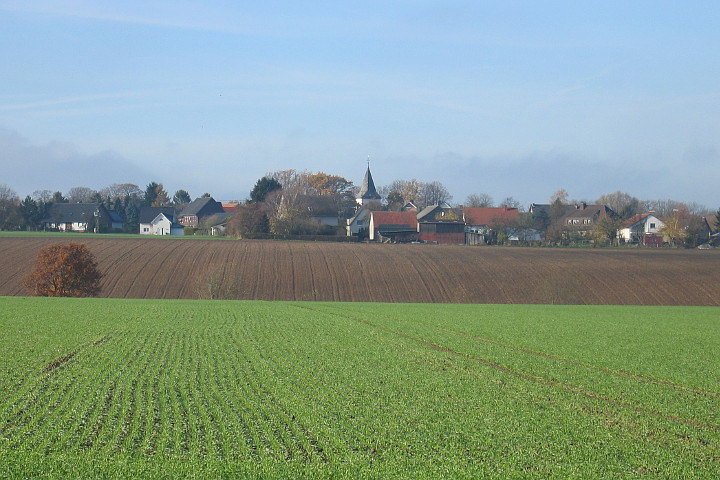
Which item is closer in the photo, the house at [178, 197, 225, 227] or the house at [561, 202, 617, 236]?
the house at [561, 202, 617, 236]

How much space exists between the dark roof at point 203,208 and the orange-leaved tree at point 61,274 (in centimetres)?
10472

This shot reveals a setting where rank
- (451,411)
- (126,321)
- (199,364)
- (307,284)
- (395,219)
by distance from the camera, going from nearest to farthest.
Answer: (451,411) → (199,364) → (126,321) → (307,284) → (395,219)

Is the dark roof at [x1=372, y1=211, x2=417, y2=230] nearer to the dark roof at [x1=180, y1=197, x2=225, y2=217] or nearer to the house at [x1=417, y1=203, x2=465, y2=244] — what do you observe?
the house at [x1=417, y1=203, x2=465, y2=244]

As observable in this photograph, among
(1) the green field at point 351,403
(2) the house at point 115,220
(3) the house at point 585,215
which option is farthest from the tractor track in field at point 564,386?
(2) the house at point 115,220

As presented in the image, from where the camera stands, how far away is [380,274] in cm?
6116

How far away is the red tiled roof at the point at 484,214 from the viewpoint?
12169cm

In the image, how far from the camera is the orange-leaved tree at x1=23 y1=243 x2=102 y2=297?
49.5 meters

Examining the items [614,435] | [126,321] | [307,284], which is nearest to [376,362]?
[614,435]

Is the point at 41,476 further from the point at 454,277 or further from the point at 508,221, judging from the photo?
the point at 508,221

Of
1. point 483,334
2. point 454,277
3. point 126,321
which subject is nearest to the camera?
→ point 483,334

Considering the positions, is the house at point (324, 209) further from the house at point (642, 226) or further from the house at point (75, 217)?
the house at point (642, 226)

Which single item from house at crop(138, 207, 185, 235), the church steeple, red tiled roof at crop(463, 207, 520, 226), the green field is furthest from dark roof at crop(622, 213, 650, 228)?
the green field

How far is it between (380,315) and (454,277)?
1056 inches

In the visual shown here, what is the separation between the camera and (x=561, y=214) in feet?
446
